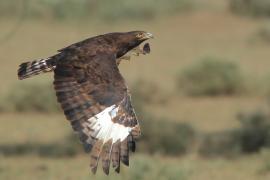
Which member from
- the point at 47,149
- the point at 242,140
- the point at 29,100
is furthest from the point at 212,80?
the point at 47,149

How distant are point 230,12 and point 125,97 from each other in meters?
23.2

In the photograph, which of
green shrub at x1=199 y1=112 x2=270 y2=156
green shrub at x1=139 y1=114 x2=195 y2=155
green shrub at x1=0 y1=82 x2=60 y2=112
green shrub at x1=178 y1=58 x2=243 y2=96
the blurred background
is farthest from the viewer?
green shrub at x1=178 y1=58 x2=243 y2=96

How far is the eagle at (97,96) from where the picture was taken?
23.4 feet

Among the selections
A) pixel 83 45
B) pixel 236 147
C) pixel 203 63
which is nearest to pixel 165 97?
pixel 203 63

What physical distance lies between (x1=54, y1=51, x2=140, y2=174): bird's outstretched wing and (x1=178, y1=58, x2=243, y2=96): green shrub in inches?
431

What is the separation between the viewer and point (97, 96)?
757cm

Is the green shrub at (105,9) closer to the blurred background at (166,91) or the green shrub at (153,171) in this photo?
the blurred background at (166,91)

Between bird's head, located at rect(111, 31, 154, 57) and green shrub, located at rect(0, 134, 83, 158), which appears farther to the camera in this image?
green shrub, located at rect(0, 134, 83, 158)

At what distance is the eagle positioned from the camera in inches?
281

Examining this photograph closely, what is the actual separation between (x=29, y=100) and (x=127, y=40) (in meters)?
8.89

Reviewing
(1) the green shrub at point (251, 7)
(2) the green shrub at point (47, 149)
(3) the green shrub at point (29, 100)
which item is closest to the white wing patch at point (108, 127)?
(2) the green shrub at point (47, 149)

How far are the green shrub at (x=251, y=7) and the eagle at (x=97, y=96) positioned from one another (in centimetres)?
2208

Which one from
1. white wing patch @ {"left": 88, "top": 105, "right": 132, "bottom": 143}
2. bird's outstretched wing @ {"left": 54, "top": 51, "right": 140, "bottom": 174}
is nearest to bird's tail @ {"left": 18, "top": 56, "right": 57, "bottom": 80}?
bird's outstretched wing @ {"left": 54, "top": 51, "right": 140, "bottom": 174}

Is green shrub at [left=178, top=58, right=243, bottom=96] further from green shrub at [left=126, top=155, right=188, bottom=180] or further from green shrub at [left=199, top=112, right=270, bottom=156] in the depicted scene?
green shrub at [left=126, top=155, right=188, bottom=180]
